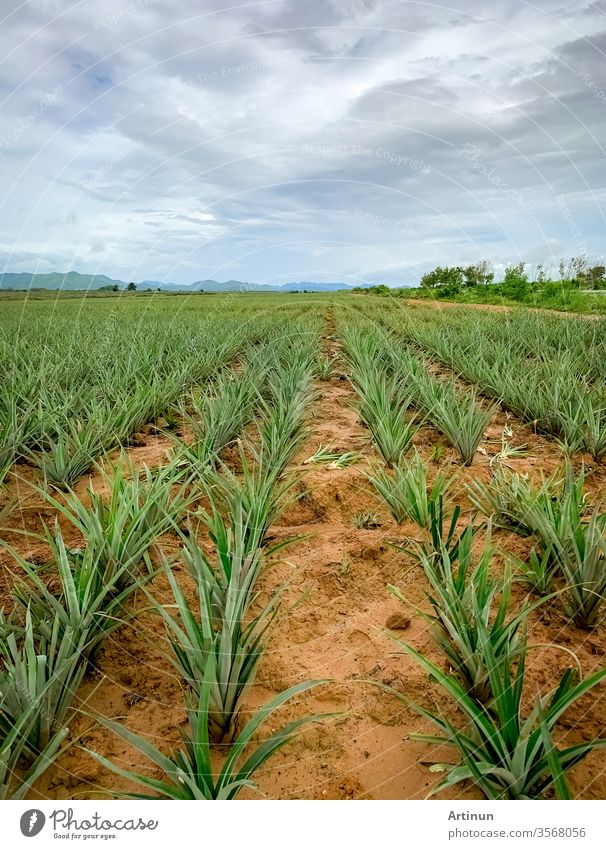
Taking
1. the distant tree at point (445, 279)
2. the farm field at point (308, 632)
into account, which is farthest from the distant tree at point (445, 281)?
the farm field at point (308, 632)

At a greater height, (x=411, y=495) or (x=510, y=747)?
(x=411, y=495)

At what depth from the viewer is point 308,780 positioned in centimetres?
92

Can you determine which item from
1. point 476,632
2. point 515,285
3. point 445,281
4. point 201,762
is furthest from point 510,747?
point 445,281

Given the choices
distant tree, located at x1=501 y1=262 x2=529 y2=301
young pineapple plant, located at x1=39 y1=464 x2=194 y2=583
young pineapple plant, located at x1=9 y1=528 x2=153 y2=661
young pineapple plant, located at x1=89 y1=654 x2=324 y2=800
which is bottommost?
young pineapple plant, located at x1=89 y1=654 x2=324 y2=800

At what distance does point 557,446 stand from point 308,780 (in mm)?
2315

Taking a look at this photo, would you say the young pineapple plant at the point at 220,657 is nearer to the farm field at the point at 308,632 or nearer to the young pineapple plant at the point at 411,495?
the farm field at the point at 308,632

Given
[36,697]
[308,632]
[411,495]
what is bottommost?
[308,632]

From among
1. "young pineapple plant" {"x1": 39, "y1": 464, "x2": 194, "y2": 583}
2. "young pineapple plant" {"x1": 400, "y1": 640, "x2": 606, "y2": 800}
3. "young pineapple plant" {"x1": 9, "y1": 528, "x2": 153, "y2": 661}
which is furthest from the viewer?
"young pineapple plant" {"x1": 39, "y1": 464, "x2": 194, "y2": 583}

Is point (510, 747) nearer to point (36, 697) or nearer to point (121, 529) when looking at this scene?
point (36, 697)

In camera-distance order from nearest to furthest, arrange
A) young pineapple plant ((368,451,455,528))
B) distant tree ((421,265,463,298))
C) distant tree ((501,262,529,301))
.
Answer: young pineapple plant ((368,451,455,528)) < distant tree ((501,262,529,301)) < distant tree ((421,265,463,298))

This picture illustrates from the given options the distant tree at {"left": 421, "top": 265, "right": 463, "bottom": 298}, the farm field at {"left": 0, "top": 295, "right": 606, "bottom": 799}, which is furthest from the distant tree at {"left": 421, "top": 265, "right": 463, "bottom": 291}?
the farm field at {"left": 0, "top": 295, "right": 606, "bottom": 799}

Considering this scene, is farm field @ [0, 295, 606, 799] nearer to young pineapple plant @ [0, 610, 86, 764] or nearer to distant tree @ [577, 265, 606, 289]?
young pineapple plant @ [0, 610, 86, 764]

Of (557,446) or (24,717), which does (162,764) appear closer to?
(24,717)

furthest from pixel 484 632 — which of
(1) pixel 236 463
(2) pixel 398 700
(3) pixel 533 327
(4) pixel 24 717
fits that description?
(3) pixel 533 327
